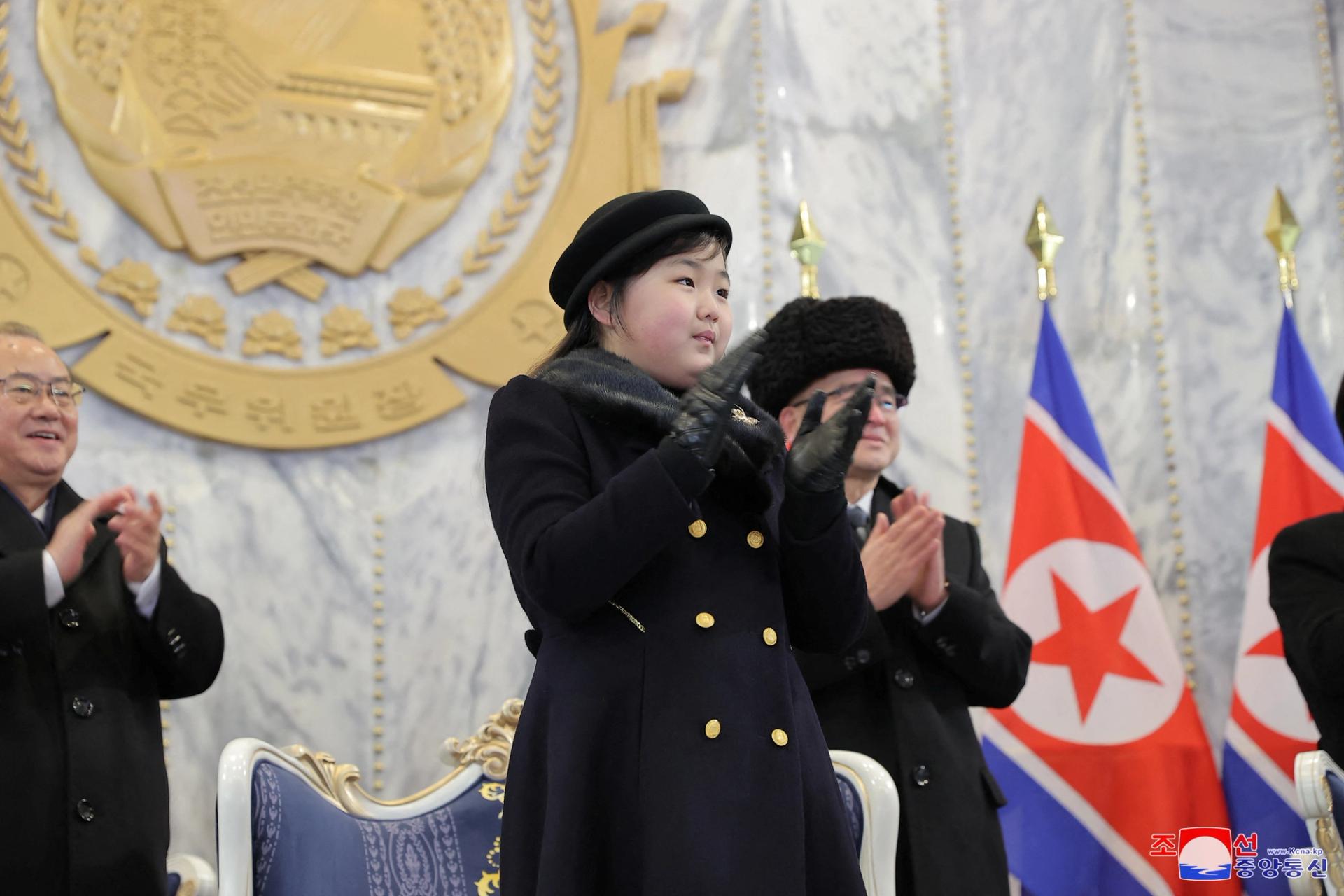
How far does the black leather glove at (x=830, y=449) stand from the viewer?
1662 millimetres

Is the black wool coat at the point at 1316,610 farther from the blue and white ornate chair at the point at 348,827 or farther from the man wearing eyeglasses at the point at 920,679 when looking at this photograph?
the blue and white ornate chair at the point at 348,827

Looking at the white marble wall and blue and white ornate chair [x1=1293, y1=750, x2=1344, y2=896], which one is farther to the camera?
the white marble wall

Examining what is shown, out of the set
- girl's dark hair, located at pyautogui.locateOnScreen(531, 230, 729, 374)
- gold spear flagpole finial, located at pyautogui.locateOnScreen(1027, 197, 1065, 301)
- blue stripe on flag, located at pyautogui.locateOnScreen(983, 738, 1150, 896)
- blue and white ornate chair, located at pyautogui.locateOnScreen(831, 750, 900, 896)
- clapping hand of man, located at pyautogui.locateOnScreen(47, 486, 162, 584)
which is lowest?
blue stripe on flag, located at pyautogui.locateOnScreen(983, 738, 1150, 896)

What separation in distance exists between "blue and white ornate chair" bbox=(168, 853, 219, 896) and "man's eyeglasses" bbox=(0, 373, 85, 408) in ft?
3.06

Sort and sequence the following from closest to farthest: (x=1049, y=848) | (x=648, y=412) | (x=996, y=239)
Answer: (x=648, y=412) < (x=1049, y=848) < (x=996, y=239)

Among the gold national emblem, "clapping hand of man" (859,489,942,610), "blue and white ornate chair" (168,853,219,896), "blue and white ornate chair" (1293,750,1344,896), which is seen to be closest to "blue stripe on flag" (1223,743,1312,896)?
"blue and white ornate chair" (1293,750,1344,896)

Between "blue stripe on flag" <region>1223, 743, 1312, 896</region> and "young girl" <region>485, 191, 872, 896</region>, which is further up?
"young girl" <region>485, 191, 872, 896</region>

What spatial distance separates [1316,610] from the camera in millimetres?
2895

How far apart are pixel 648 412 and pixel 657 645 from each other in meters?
0.27

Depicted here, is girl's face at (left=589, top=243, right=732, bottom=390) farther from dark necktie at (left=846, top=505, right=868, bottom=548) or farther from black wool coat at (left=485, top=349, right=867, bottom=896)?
A: dark necktie at (left=846, top=505, right=868, bottom=548)

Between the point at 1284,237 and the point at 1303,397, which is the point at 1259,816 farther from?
the point at 1284,237

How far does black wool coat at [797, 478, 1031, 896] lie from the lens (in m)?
2.51

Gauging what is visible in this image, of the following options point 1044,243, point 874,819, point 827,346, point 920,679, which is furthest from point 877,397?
point 1044,243

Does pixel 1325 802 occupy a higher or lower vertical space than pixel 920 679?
lower
